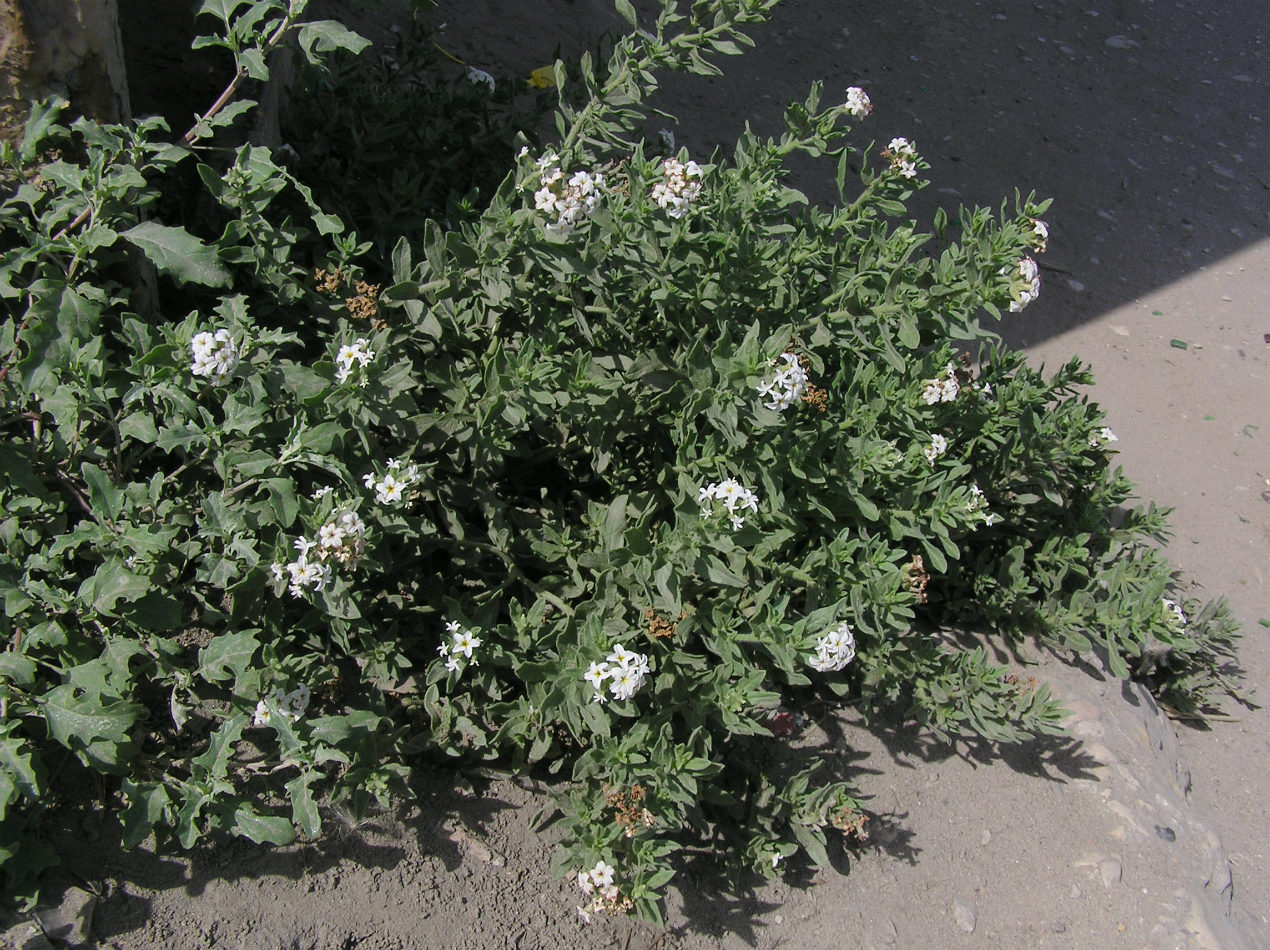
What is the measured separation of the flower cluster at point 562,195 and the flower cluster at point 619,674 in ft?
3.44

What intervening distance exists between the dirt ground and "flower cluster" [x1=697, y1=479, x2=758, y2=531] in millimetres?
1054

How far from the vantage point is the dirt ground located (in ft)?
8.97

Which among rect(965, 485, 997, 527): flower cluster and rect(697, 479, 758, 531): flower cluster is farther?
rect(965, 485, 997, 527): flower cluster

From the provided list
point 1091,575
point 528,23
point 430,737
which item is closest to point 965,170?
point 528,23

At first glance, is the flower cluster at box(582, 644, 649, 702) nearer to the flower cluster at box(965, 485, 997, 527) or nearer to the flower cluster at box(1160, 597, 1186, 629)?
the flower cluster at box(965, 485, 997, 527)

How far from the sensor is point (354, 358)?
251 centimetres

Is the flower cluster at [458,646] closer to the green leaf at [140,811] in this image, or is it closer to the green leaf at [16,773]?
the green leaf at [140,811]

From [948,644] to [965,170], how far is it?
394 cm

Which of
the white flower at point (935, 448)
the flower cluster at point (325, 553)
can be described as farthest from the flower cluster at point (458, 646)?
the white flower at point (935, 448)

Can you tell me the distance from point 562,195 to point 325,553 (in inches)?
39.6

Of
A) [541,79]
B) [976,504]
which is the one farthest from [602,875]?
[541,79]

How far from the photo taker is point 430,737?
9.36 ft

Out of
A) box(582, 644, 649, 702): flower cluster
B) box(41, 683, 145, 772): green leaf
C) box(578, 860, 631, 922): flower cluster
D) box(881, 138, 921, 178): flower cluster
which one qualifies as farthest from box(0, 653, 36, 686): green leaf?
box(881, 138, 921, 178): flower cluster

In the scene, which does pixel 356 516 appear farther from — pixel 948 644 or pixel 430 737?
pixel 948 644
